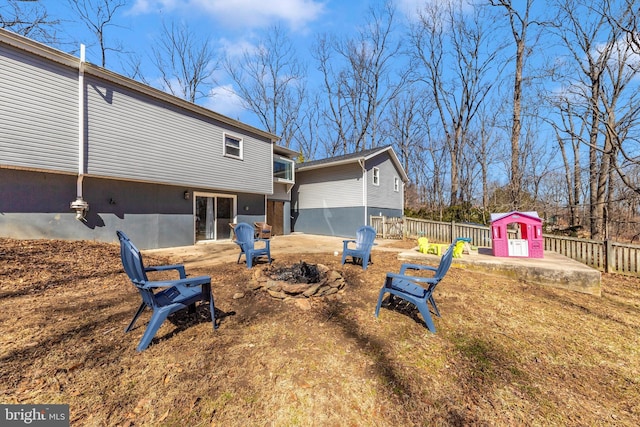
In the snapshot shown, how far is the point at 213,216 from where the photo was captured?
10758 mm

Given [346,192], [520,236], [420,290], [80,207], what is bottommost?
[420,290]

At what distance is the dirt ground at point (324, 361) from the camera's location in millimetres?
1708

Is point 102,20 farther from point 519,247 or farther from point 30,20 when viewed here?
point 519,247

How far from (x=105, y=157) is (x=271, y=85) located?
1775 centimetres

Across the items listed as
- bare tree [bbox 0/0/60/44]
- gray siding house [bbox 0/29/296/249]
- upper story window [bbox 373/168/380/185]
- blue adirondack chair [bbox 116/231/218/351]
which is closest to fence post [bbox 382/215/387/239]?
upper story window [bbox 373/168/380/185]

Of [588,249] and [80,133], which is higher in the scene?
[80,133]

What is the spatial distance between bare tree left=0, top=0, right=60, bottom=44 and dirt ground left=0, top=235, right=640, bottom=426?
11.1m

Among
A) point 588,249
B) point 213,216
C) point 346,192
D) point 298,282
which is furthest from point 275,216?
point 588,249

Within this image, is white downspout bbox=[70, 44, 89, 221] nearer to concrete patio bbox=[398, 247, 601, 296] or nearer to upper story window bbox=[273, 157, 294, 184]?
upper story window bbox=[273, 157, 294, 184]

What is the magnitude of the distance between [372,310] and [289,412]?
1914 millimetres

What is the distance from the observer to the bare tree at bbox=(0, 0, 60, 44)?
855 centimetres

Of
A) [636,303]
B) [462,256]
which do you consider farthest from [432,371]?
[636,303]

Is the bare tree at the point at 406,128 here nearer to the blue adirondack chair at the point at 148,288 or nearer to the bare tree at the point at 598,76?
the bare tree at the point at 598,76

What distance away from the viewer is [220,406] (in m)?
1.71
